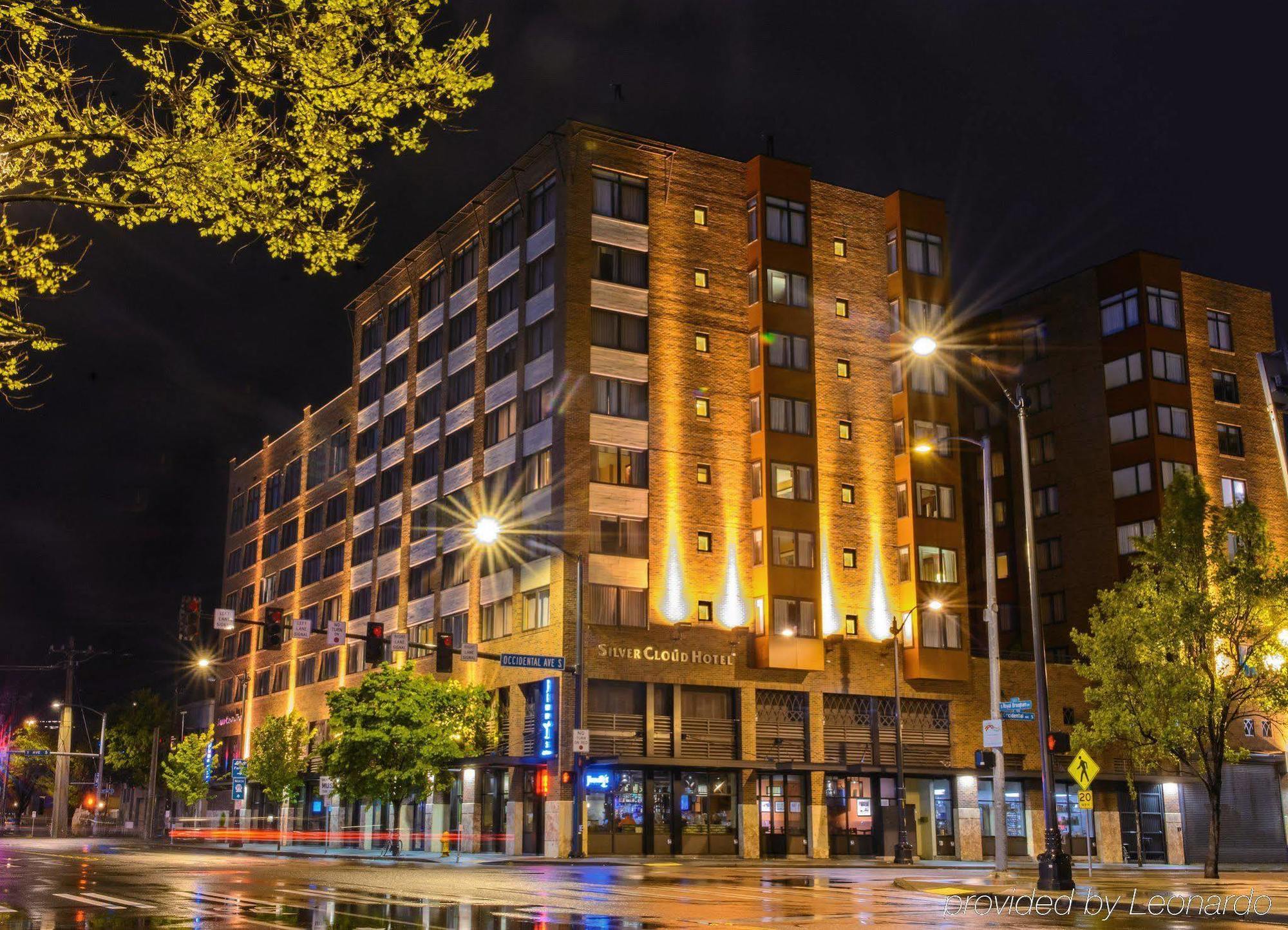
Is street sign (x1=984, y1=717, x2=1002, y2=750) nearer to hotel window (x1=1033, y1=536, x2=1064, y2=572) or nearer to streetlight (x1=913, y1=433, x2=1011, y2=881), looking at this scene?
streetlight (x1=913, y1=433, x2=1011, y2=881)

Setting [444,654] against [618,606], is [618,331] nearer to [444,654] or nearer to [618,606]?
[618,606]

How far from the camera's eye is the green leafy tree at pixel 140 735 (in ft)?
353

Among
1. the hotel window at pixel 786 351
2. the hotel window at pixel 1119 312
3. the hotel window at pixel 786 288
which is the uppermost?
the hotel window at pixel 1119 312

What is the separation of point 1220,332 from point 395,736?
157 feet

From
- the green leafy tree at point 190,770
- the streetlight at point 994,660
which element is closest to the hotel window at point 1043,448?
the streetlight at point 994,660

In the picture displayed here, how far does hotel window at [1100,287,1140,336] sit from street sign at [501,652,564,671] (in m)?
38.6

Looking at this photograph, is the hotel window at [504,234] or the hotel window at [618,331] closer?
the hotel window at [618,331]

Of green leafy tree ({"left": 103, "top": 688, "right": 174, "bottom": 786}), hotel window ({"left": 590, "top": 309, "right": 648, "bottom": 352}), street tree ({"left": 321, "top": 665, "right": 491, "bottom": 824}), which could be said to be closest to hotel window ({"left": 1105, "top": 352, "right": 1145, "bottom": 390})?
hotel window ({"left": 590, "top": 309, "right": 648, "bottom": 352})

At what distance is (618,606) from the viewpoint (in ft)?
173

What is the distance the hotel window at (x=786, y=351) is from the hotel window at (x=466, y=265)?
16.2m

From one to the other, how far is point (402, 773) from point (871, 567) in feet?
74.9

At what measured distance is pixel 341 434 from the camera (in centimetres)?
8356

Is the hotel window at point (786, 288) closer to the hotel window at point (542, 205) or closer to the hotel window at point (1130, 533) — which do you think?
the hotel window at point (542, 205)

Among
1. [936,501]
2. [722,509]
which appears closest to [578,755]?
[722,509]
